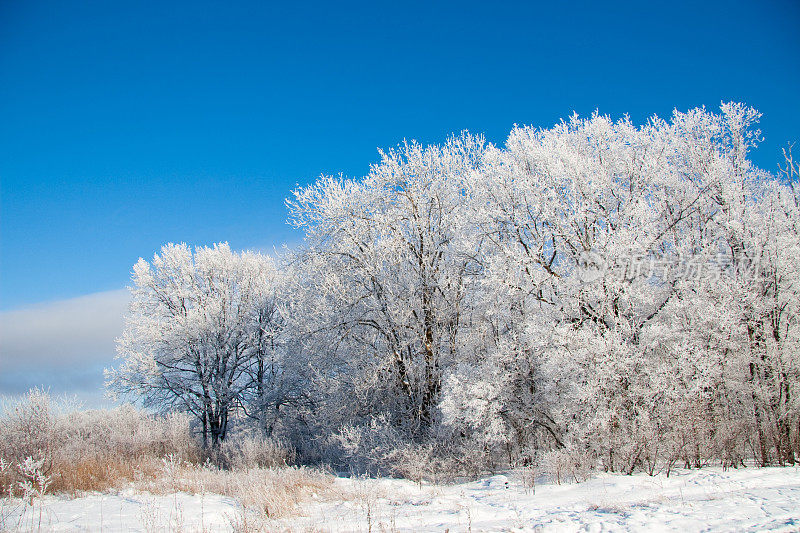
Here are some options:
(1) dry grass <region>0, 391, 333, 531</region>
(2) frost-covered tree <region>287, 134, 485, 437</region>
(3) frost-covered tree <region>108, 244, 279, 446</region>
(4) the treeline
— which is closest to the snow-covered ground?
(1) dry grass <region>0, 391, 333, 531</region>

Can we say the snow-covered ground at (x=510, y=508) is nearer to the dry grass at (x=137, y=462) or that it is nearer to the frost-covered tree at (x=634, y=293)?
the dry grass at (x=137, y=462)

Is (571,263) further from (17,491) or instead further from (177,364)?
(177,364)

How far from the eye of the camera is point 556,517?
5.98m

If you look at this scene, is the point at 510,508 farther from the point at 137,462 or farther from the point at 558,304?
the point at 137,462

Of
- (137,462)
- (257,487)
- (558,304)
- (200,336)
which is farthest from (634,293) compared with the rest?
(200,336)

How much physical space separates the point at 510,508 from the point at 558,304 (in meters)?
6.06

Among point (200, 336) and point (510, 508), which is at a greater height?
point (200, 336)

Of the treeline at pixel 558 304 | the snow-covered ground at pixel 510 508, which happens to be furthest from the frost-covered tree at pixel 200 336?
the snow-covered ground at pixel 510 508

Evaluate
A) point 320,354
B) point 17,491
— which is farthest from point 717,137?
point 17,491

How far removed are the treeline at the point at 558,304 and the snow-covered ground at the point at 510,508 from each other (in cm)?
141

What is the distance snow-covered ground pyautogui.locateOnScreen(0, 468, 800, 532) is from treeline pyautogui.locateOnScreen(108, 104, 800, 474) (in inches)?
55.6

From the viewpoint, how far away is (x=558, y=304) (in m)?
11.8

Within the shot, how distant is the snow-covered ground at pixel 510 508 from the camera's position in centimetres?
556

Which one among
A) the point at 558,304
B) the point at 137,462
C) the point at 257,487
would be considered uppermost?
the point at 558,304
